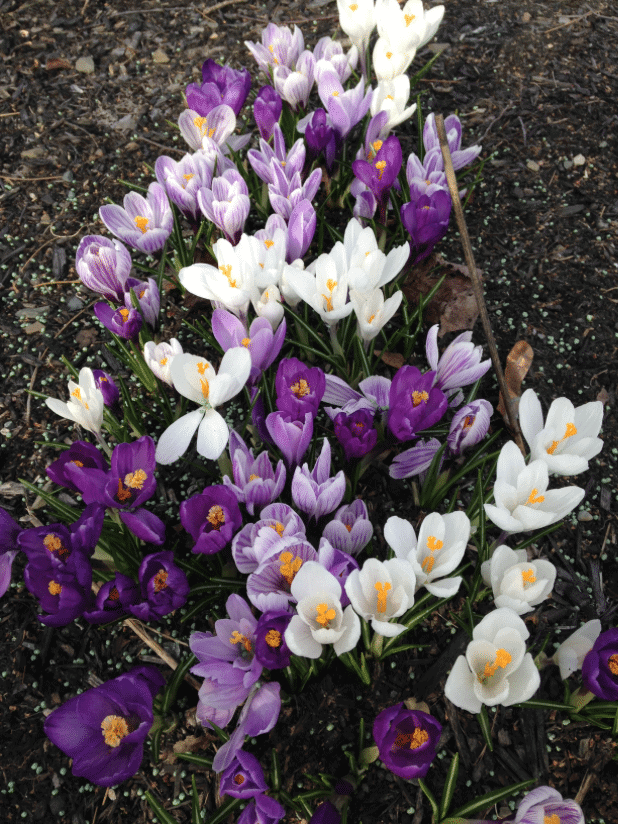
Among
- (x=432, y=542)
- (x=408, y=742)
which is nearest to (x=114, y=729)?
(x=408, y=742)

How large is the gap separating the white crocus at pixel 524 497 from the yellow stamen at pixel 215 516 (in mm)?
499

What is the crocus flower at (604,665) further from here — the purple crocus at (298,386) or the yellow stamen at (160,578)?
the yellow stamen at (160,578)

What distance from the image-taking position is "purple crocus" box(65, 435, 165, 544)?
1202mm

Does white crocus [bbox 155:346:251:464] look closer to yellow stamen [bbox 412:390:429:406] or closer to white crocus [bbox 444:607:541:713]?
yellow stamen [bbox 412:390:429:406]

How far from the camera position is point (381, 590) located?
3.51 feet

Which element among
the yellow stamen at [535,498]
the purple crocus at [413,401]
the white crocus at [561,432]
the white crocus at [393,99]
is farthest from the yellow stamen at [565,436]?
the white crocus at [393,99]

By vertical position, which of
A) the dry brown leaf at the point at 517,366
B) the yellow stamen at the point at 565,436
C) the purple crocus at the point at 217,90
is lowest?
the dry brown leaf at the point at 517,366

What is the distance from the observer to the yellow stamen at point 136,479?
1231 millimetres

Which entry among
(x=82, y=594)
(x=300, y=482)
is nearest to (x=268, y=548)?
(x=300, y=482)

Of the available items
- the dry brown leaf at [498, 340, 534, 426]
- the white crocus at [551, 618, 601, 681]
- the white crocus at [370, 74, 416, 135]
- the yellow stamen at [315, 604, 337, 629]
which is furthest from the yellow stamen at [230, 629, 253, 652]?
the white crocus at [370, 74, 416, 135]

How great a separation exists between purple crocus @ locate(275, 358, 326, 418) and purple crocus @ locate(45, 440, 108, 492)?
39 centimetres

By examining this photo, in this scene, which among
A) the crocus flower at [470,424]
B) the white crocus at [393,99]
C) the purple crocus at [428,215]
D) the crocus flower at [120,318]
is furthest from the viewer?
the white crocus at [393,99]

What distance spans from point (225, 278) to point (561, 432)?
0.79 meters

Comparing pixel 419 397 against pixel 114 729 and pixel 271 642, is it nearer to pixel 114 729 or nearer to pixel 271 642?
pixel 271 642
